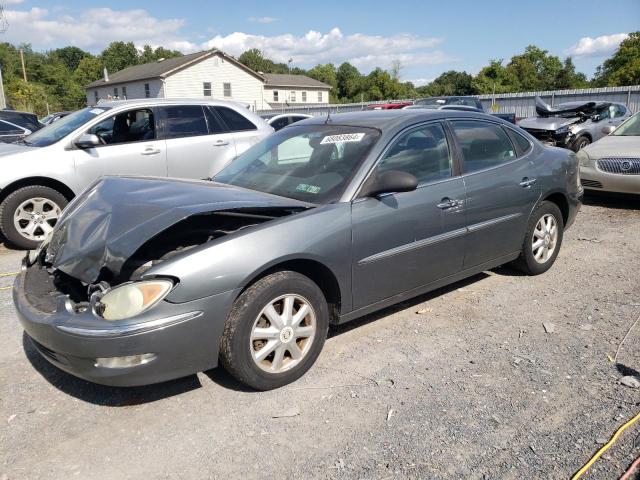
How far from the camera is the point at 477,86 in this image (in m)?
66.8

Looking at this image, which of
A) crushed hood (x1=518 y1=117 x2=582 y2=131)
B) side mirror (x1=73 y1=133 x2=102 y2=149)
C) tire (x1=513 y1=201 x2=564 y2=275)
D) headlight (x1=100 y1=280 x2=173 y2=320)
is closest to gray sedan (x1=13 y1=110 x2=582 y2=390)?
headlight (x1=100 y1=280 x2=173 y2=320)

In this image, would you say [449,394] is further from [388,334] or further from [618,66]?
[618,66]

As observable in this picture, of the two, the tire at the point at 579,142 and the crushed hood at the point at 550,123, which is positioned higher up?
the crushed hood at the point at 550,123

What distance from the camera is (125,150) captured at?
23.0ft

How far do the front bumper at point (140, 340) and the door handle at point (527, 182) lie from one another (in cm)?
304

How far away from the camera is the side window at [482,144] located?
174 inches

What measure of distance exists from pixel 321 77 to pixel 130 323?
337 feet

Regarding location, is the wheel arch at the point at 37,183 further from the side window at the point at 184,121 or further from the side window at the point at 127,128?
the side window at the point at 184,121

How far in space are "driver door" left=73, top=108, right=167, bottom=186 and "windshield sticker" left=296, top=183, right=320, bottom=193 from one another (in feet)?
13.1

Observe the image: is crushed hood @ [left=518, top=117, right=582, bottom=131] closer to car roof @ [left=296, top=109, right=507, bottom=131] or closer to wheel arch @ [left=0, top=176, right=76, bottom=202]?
car roof @ [left=296, top=109, right=507, bottom=131]

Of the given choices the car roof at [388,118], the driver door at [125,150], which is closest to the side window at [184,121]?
the driver door at [125,150]

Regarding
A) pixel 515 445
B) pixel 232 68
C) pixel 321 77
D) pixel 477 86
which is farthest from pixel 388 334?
pixel 321 77

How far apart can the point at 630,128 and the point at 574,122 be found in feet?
18.7

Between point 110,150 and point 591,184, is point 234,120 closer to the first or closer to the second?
point 110,150
